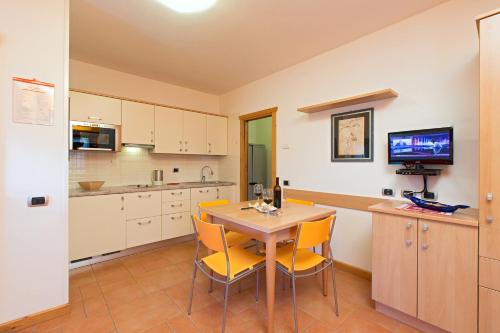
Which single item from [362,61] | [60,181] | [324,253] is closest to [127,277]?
[60,181]

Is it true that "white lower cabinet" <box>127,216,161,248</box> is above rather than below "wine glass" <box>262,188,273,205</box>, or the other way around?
below

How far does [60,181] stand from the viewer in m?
1.91

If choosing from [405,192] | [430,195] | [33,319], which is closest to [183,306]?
[33,319]

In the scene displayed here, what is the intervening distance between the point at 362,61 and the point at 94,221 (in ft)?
12.3

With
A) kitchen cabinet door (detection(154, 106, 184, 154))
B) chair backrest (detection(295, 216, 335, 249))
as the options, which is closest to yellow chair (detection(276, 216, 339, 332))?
chair backrest (detection(295, 216, 335, 249))

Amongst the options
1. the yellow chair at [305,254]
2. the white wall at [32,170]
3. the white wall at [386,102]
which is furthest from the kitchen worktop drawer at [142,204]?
the yellow chair at [305,254]

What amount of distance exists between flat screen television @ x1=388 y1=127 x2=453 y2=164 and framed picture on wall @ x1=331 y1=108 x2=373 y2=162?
0.97 feet

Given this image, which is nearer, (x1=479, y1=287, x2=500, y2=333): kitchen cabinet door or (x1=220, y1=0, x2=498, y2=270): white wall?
(x1=479, y1=287, x2=500, y2=333): kitchen cabinet door

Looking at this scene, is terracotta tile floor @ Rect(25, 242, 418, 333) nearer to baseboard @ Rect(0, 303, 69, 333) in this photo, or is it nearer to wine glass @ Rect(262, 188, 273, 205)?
baseboard @ Rect(0, 303, 69, 333)

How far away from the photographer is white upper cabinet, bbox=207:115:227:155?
4.31 m

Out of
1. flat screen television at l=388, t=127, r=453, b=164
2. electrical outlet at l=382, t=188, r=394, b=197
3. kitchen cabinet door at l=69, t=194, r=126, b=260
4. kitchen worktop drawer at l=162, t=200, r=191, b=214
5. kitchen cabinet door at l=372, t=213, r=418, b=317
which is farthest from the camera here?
kitchen worktop drawer at l=162, t=200, r=191, b=214

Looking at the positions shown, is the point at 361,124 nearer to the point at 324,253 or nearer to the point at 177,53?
the point at 324,253

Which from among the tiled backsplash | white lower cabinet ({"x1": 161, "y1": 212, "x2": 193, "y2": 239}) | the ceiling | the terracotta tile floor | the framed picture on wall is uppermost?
the ceiling

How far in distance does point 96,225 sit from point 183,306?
165 centimetres
